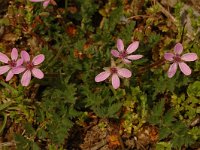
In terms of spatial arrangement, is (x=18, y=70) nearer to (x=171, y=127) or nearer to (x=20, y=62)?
(x=20, y=62)

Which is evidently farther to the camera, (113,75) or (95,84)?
(95,84)

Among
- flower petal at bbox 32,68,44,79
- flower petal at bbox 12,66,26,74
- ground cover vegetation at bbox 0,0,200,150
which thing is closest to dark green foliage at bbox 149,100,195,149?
ground cover vegetation at bbox 0,0,200,150

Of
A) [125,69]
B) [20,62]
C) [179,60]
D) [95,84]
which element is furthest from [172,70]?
[20,62]

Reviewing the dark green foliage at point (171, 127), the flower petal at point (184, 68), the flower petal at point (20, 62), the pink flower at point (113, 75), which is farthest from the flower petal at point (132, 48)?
the flower petal at point (20, 62)

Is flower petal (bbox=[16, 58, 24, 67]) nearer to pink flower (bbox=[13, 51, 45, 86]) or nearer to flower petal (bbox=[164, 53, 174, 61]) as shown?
pink flower (bbox=[13, 51, 45, 86])

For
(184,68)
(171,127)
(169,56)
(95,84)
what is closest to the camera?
(169,56)

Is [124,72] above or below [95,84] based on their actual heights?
above

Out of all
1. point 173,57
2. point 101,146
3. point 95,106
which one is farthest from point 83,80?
point 173,57

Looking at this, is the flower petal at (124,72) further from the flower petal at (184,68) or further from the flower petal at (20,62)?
the flower petal at (20,62)

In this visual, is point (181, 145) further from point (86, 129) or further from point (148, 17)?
point (148, 17)

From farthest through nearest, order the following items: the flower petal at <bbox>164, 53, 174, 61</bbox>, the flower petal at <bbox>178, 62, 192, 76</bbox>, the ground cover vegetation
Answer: the ground cover vegetation, the flower petal at <bbox>178, 62, 192, 76</bbox>, the flower petal at <bbox>164, 53, 174, 61</bbox>
